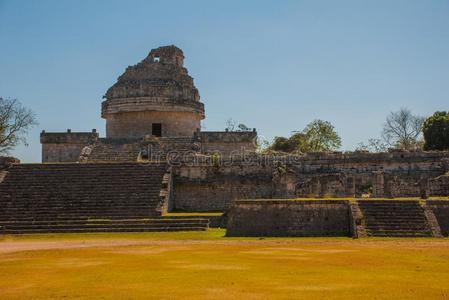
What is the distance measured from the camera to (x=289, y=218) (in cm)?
2080

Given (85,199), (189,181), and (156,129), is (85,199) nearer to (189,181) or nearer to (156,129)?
(189,181)

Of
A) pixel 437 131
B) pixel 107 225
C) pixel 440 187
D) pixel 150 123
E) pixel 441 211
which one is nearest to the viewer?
pixel 441 211

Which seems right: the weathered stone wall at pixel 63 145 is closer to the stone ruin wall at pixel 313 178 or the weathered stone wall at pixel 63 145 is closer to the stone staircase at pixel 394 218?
the stone ruin wall at pixel 313 178

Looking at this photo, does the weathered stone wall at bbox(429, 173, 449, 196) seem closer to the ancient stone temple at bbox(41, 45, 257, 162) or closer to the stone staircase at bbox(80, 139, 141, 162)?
the ancient stone temple at bbox(41, 45, 257, 162)

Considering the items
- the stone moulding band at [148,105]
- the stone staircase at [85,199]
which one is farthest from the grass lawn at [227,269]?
the stone moulding band at [148,105]

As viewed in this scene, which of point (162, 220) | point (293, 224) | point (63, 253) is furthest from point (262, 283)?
point (162, 220)

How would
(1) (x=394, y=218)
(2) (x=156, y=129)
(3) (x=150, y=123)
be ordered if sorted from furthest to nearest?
(2) (x=156, y=129), (3) (x=150, y=123), (1) (x=394, y=218)

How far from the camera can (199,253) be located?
1494cm

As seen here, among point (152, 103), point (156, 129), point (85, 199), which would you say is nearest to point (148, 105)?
point (152, 103)

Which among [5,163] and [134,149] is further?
[134,149]

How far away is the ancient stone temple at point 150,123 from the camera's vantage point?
33062mm

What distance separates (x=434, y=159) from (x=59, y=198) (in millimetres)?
17028

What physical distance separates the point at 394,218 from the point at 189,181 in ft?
34.1

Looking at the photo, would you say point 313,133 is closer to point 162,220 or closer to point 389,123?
point 389,123
